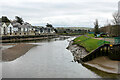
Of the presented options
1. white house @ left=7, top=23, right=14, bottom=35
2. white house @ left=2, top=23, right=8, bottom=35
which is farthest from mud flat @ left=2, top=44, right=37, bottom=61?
white house @ left=7, top=23, right=14, bottom=35

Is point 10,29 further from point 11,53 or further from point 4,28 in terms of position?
point 11,53

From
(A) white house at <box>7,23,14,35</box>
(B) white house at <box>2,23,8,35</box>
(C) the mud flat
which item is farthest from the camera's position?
(A) white house at <box>7,23,14,35</box>

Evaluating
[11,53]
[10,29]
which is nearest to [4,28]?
[10,29]

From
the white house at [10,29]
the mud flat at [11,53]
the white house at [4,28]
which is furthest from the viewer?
the white house at [10,29]

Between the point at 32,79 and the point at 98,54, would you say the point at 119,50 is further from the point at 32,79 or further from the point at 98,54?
the point at 32,79

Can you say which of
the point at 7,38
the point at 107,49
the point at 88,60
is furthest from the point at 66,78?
the point at 7,38

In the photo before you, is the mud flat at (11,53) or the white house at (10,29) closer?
the mud flat at (11,53)

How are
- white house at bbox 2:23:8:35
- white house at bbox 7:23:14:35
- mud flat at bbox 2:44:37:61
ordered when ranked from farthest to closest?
white house at bbox 7:23:14:35
white house at bbox 2:23:8:35
mud flat at bbox 2:44:37:61

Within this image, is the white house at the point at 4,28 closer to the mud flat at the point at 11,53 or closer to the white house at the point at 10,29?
the white house at the point at 10,29

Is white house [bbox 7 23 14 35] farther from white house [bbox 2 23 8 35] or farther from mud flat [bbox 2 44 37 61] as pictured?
mud flat [bbox 2 44 37 61]

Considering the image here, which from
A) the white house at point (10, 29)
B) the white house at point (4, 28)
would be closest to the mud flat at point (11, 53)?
the white house at point (4, 28)

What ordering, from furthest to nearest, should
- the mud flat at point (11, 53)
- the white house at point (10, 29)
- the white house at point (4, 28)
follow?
the white house at point (10, 29), the white house at point (4, 28), the mud flat at point (11, 53)

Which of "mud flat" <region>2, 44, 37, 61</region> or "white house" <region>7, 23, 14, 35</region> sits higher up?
"white house" <region>7, 23, 14, 35</region>

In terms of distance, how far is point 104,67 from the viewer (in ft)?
68.4
